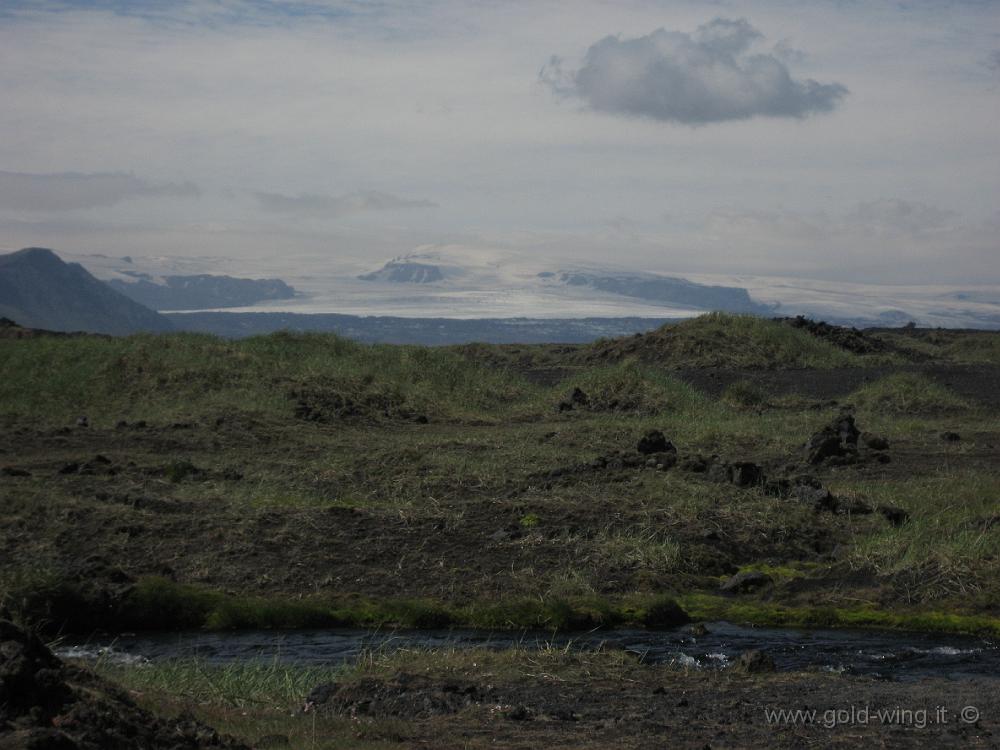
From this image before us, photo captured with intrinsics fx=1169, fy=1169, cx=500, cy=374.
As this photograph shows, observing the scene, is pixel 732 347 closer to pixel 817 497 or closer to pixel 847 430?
pixel 847 430

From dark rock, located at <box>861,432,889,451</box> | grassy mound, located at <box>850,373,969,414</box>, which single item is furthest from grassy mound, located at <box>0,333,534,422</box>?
dark rock, located at <box>861,432,889,451</box>

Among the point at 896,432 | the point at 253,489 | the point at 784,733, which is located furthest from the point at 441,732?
the point at 896,432

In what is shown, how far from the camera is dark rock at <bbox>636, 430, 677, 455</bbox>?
18078 millimetres

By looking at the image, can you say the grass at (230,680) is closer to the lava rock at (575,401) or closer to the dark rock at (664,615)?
the dark rock at (664,615)

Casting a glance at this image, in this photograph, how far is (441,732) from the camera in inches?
275

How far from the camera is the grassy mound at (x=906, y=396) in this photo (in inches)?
1094

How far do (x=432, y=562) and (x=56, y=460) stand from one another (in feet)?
28.7

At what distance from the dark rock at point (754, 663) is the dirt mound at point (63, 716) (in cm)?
420

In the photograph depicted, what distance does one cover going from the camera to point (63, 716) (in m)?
5.62

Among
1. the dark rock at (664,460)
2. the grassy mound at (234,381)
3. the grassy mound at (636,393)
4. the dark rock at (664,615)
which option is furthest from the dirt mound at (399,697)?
the grassy mound at (636,393)

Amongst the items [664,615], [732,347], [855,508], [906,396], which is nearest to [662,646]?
[664,615]

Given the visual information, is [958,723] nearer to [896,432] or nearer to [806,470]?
[806,470]

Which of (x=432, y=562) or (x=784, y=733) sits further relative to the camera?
(x=432, y=562)

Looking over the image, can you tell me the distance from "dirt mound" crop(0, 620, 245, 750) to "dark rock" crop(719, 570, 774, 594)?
6.94 m
